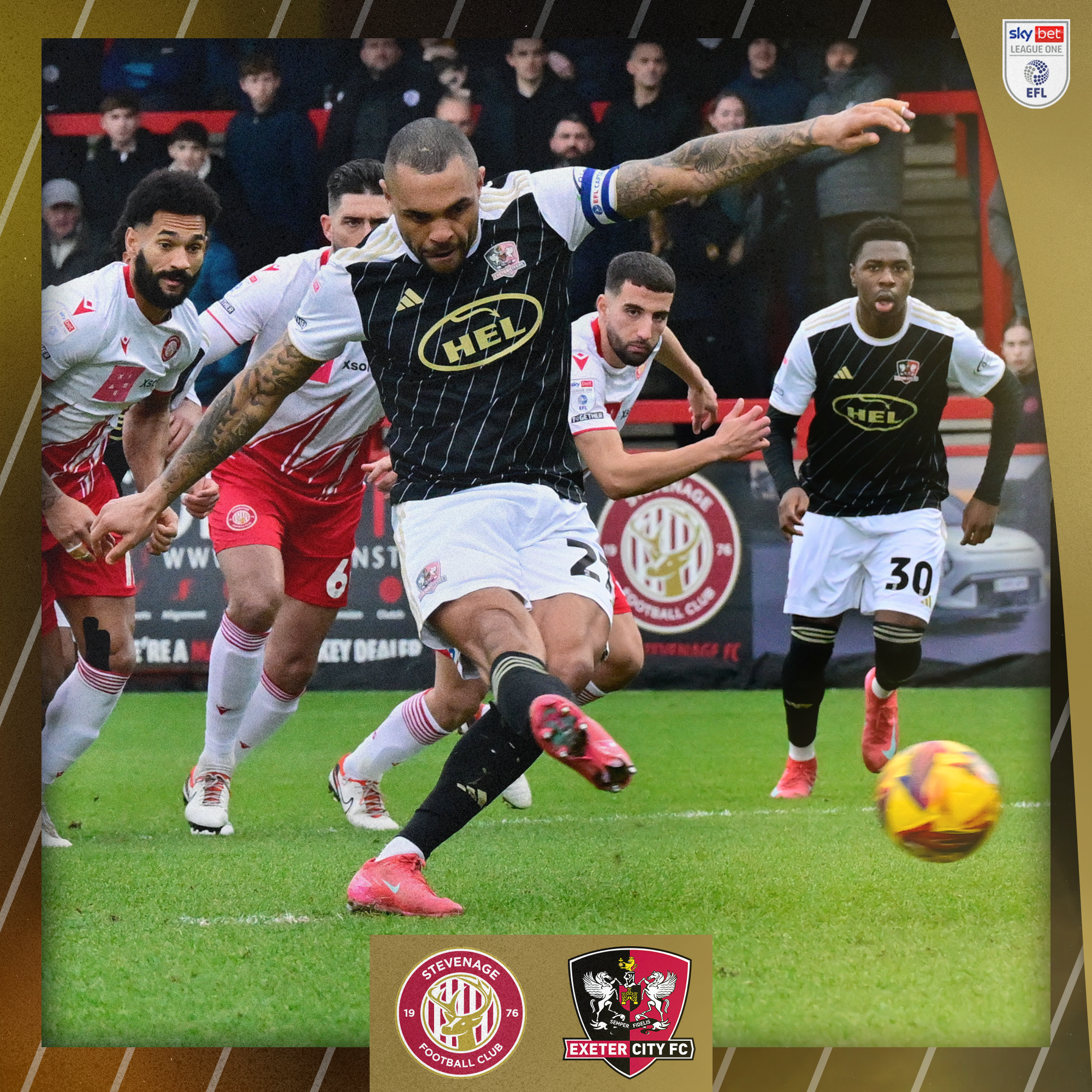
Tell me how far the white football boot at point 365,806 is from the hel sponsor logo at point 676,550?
0.80 meters

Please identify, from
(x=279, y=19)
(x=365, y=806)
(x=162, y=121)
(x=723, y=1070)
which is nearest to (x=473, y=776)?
(x=365, y=806)

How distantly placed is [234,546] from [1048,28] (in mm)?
2361

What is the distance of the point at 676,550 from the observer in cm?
311

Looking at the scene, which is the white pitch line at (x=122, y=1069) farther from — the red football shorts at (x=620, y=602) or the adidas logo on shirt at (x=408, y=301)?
the adidas logo on shirt at (x=408, y=301)

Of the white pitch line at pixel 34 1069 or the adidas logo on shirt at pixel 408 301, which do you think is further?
the white pitch line at pixel 34 1069

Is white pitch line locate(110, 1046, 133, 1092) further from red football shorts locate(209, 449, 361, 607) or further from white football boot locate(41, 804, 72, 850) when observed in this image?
red football shorts locate(209, 449, 361, 607)

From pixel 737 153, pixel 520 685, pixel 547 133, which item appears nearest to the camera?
pixel 520 685

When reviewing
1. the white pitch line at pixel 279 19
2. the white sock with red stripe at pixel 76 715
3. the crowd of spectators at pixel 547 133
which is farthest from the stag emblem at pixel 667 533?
the white pitch line at pixel 279 19

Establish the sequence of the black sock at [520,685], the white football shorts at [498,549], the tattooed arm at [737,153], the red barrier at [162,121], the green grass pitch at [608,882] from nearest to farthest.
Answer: the black sock at [520,685] < the tattooed arm at [737,153] < the white football shorts at [498,549] < the green grass pitch at [608,882] < the red barrier at [162,121]

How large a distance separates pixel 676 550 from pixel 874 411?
601 mm

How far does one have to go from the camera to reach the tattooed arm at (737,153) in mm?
2676

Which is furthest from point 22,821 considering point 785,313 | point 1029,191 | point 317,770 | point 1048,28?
point 1048,28

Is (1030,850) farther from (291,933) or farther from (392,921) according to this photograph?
(291,933)

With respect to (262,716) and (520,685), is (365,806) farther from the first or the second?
(520,685)
